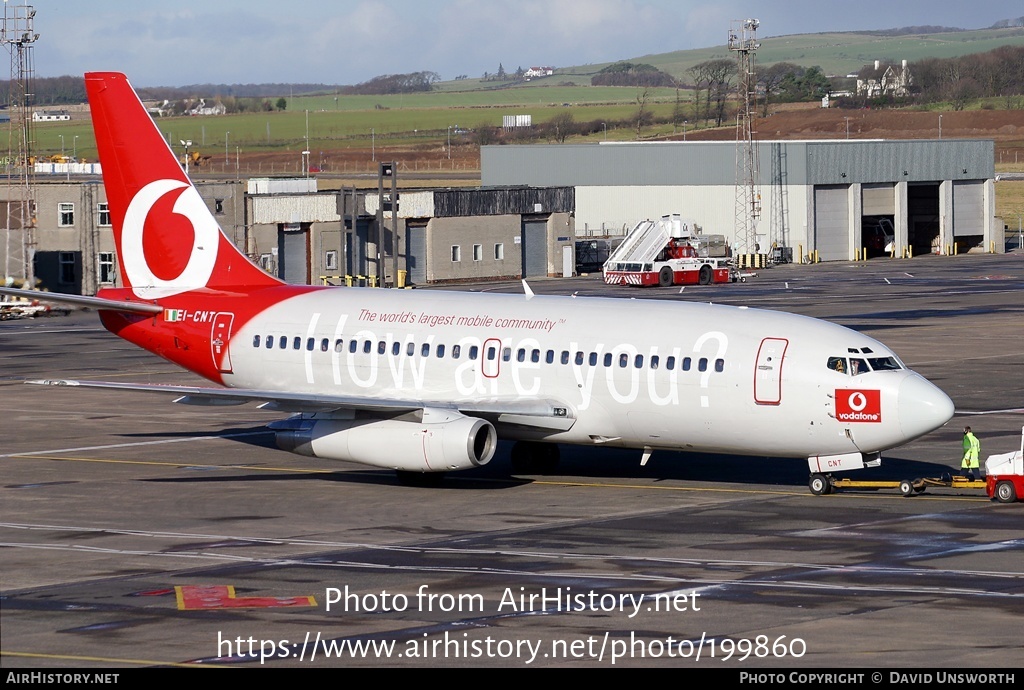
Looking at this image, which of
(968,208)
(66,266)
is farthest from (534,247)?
(968,208)

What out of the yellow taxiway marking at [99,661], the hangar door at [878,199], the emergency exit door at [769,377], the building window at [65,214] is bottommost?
the yellow taxiway marking at [99,661]

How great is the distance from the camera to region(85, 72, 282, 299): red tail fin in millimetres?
Result: 44312

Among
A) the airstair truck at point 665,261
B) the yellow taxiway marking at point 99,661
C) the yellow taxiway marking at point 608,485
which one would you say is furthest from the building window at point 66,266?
the yellow taxiway marking at point 99,661

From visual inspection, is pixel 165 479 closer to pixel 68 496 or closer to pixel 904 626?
pixel 68 496

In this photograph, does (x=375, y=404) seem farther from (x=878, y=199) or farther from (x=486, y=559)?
(x=878, y=199)

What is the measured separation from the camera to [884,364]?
35125mm

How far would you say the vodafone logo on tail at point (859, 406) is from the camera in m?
34.2

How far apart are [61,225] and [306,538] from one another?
80.1 m

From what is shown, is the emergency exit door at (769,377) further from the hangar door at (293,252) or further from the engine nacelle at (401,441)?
the hangar door at (293,252)

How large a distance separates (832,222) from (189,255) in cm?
10414

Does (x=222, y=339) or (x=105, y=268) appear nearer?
(x=222, y=339)

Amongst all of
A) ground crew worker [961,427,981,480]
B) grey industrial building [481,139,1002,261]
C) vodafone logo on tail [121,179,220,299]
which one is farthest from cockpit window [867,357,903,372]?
grey industrial building [481,139,1002,261]

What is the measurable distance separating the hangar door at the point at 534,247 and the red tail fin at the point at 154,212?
81355 mm

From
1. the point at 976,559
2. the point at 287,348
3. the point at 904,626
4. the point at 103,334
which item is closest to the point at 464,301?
the point at 287,348
